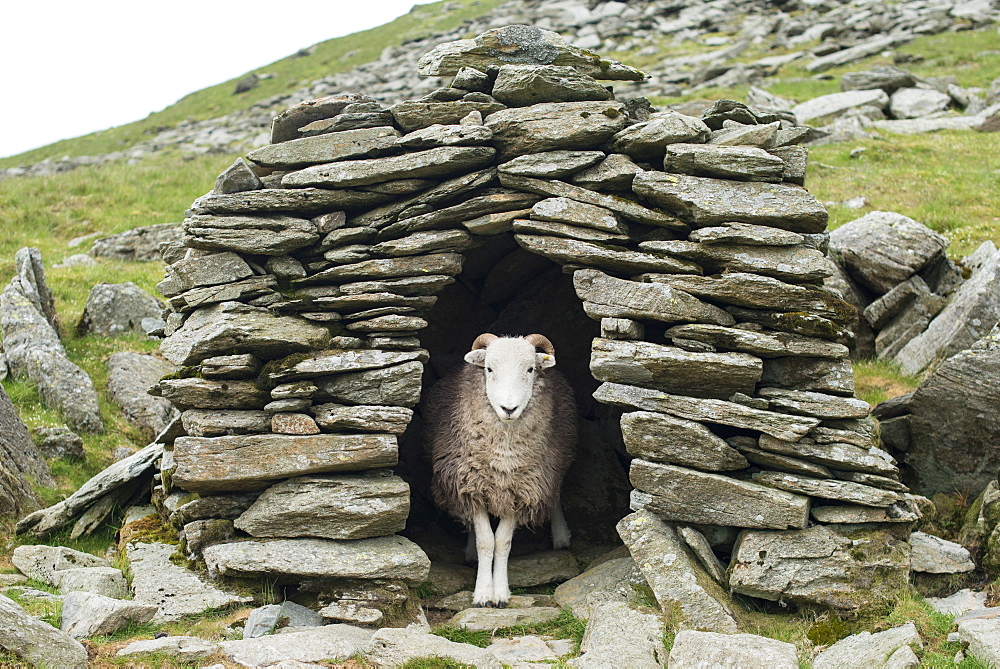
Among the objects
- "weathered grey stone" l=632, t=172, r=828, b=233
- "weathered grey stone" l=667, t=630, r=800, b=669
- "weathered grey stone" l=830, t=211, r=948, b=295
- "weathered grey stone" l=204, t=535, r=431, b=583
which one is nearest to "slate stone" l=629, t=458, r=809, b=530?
"weathered grey stone" l=667, t=630, r=800, b=669

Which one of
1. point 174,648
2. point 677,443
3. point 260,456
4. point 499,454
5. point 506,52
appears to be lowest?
point 499,454

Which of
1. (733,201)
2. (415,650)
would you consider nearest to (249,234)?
(415,650)

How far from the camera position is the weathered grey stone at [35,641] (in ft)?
19.0

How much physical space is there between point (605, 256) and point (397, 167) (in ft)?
8.98

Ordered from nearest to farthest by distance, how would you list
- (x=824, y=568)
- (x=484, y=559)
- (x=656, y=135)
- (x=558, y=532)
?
(x=824, y=568) < (x=656, y=135) < (x=484, y=559) < (x=558, y=532)

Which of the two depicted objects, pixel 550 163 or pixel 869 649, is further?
pixel 550 163

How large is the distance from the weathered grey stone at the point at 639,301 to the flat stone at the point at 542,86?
238cm

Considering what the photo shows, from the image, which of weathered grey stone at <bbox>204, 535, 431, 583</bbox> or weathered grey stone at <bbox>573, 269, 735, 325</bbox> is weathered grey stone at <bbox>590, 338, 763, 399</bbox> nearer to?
weathered grey stone at <bbox>573, 269, 735, 325</bbox>

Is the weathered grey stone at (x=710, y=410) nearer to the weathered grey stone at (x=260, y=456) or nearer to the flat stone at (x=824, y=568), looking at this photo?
the flat stone at (x=824, y=568)

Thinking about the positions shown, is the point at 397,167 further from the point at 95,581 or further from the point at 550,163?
the point at 95,581

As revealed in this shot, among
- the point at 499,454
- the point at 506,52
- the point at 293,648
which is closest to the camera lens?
the point at 293,648

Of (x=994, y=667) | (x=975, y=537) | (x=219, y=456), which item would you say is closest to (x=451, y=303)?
(x=219, y=456)

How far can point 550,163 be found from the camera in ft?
31.4

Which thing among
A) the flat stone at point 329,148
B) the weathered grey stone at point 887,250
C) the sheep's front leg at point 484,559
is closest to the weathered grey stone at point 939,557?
the sheep's front leg at point 484,559
